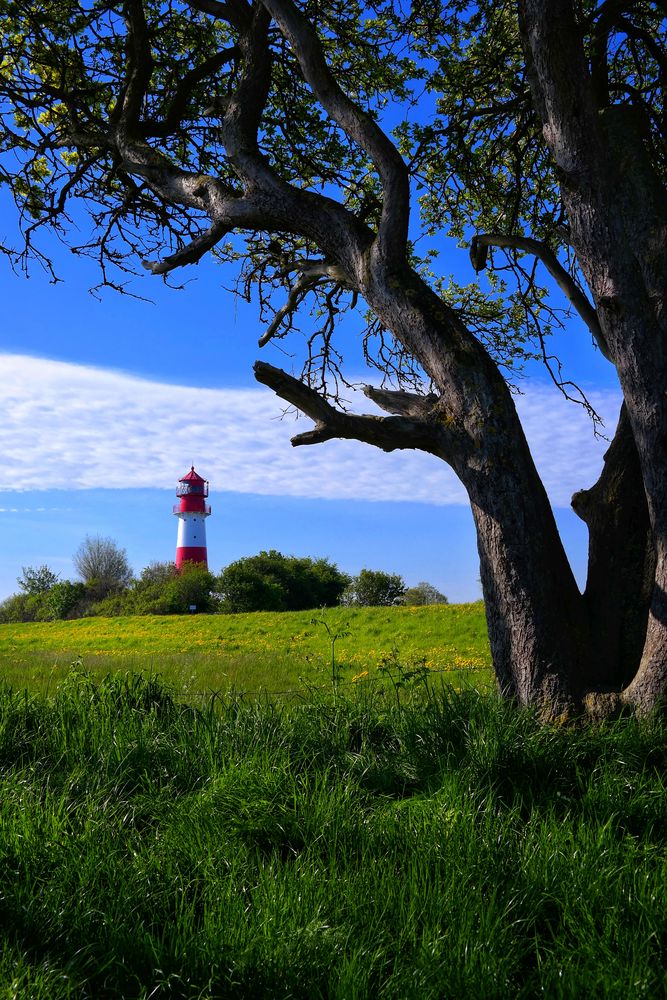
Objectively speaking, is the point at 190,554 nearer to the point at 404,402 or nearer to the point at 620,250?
the point at 404,402

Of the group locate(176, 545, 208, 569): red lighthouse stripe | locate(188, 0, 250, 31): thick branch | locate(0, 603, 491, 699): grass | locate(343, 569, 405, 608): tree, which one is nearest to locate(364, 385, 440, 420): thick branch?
locate(0, 603, 491, 699): grass

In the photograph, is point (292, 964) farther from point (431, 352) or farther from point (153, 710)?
point (431, 352)

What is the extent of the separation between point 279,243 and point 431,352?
4.91m

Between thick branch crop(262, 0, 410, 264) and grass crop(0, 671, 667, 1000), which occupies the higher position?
thick branch crop(262, 0, 410, 264)

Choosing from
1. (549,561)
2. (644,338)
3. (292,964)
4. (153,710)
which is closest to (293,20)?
(644,338)

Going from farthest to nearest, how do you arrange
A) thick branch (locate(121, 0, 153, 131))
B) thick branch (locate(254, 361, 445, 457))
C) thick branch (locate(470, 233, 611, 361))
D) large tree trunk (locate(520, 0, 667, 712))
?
thick branch (locate(121, 0, 153, 131))
thick branch (locate(470, 233, 611, 361))
thick branch (locate(254, 361, 445, 457))
large tree trunk (locate(520, 0, 667, 712))

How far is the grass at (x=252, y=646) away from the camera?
12633mm

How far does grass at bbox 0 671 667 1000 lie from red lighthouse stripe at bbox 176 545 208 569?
45.1 metres

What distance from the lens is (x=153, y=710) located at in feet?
19.8

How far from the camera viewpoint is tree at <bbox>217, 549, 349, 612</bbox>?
3394 centimetres

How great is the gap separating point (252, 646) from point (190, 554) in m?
31.8

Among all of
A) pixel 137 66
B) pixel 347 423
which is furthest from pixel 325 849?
pixel 137 66

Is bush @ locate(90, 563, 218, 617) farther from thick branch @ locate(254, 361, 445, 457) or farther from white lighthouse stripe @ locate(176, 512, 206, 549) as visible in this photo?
thick branch @ locate(254, 361, 445, 457)

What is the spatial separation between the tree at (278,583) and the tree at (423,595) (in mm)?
3376
